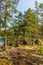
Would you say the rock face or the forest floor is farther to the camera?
the forest floor

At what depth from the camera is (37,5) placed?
62.6 m

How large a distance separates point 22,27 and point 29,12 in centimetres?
410

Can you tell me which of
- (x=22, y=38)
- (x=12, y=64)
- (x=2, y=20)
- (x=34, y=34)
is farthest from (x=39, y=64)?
(x=34, y=34)

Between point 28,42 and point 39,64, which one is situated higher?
point 39,64

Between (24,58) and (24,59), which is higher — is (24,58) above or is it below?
below

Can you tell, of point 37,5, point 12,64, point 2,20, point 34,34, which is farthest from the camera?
point 37,5

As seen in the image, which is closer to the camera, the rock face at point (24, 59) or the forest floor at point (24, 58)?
the rock face at point (24, 59)

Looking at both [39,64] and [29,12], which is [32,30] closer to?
[29,12]

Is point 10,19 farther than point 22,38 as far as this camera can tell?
No

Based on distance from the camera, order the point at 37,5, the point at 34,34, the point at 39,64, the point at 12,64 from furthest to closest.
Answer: the point at 37,5 → the point at 34,34 → the point at 39,64 → the point at 12,64

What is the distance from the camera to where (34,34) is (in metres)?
46.3

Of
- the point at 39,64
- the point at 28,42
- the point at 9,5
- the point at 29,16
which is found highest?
the point at 9,5

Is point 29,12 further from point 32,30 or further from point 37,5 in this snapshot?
point 37,5

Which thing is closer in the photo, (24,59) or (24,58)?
(24,59)
